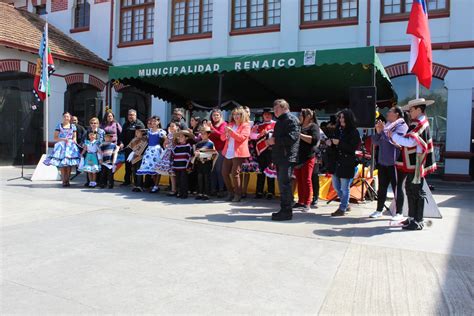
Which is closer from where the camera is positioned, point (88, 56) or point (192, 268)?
point (192, 268)

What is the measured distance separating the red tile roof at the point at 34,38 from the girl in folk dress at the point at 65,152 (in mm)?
6295

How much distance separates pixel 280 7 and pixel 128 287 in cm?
1366

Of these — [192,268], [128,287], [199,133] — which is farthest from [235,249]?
[199,133]

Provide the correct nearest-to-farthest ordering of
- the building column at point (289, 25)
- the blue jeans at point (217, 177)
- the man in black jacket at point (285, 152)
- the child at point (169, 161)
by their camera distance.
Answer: the man in black jacket at point (285, 152) < the child at point (169, 161) < the blue jeans at point (217, 177) < the building column at point (289, 25)

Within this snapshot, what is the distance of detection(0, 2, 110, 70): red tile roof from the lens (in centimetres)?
1448

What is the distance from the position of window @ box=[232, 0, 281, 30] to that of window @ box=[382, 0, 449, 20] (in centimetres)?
376

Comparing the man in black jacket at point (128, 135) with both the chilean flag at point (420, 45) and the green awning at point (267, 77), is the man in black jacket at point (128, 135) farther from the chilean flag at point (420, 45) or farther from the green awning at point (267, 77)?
the chilean flag at point (420, 45)

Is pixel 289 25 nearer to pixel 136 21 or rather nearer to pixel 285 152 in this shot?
pixel 136 21

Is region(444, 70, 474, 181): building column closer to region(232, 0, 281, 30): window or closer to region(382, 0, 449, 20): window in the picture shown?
region(382, 0, 449, 20): window

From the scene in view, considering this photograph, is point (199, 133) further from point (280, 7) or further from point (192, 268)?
point (280, 7)

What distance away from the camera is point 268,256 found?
4.45 m

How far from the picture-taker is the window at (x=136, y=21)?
691 inches

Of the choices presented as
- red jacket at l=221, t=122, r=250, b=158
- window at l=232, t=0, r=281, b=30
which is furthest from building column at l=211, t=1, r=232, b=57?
red jacket at l=221, t=122, r=250, b=158

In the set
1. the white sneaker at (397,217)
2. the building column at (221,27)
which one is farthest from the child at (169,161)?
the building column at (221,27)
